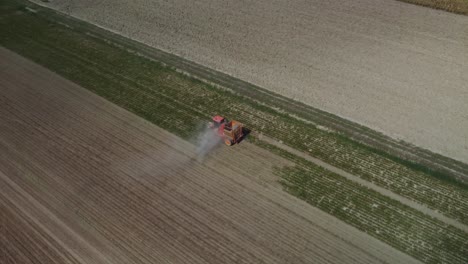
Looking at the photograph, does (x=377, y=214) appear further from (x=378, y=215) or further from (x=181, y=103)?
(x=181, y=103)

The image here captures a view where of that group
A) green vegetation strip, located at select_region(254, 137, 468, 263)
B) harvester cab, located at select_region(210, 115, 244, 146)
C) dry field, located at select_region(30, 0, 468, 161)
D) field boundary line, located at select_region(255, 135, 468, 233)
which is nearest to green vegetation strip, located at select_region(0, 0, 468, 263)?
green vegetation strip, located at select_region(254, 137, 468, 263)

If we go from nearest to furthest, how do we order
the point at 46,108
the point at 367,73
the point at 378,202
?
the point at 378,202 → the point at 46,108 → the point at 367,73

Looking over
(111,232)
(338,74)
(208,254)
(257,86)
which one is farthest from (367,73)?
(111,232)

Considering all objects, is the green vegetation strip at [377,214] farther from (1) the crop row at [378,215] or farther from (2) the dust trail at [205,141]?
(2) the dust trail at [205,141]

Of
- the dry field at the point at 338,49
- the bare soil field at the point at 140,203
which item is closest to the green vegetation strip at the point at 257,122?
the bare soil field at the point at 140,203

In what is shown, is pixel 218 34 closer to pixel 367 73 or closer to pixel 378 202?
pixel 367 73

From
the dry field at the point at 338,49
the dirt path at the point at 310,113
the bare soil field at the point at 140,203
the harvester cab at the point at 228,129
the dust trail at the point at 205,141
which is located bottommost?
the bare soil field at the point at 140,203
